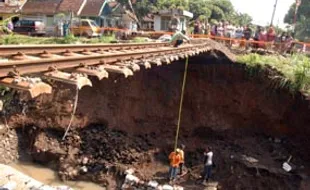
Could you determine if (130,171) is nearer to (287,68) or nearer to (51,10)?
(287,68)

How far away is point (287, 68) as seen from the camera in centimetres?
1644

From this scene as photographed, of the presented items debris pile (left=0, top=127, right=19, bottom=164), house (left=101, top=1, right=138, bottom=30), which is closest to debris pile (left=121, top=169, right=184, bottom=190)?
debris pile (left=0, top=127, right=19, bottom=164)

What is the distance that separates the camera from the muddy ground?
→ 52.2 ft

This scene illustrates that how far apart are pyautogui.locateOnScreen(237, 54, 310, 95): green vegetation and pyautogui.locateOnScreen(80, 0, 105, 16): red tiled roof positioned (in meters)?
20.3

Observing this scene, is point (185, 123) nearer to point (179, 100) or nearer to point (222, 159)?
point (179, 100)

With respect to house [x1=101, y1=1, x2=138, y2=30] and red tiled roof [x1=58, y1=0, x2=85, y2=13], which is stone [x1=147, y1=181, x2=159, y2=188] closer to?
red tiled roof [x1=58, y1=0, x2=85, y2=13]

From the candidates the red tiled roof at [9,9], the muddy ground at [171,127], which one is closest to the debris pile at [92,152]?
the muddy ground at [171,127]

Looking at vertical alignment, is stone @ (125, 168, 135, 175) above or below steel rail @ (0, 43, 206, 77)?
below

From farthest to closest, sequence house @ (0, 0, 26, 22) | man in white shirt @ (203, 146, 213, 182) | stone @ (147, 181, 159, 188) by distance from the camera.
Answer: house @ (0, 0, 26, 22) < man in white shirt @ (203, 146, 213, 182) < stone @ (147, 181, 159, 188)

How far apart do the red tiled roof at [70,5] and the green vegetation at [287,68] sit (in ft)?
67.1

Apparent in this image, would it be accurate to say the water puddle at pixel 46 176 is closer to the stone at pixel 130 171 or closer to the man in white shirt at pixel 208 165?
the stone at pixel 130 171

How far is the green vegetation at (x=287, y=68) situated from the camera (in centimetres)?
1587

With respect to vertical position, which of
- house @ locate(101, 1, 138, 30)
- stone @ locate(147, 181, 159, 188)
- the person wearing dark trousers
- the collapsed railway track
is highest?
house @ locate(101, 1, 138, 30)

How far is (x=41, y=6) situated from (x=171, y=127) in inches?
867
